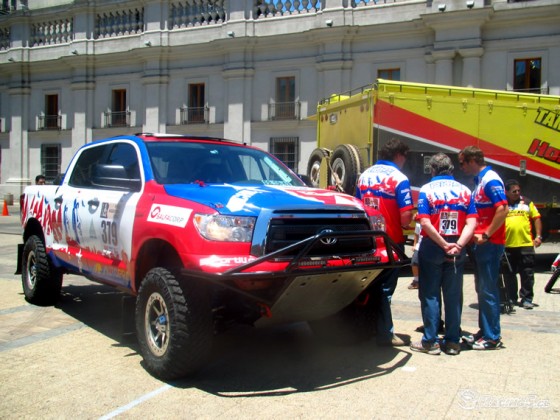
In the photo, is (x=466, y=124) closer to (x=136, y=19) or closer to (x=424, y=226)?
(x=424, y=226)

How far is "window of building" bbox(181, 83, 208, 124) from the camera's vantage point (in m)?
29.3

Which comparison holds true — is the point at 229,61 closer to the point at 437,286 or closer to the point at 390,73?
the point at 390,73

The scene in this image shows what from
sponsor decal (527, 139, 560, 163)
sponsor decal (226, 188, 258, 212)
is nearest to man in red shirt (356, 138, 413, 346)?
sponsor decal (226, 188, 258, 212)

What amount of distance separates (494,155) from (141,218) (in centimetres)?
809

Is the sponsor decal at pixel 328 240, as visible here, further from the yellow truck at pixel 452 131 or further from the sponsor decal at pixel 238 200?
the yellow truck at pixel 452 131

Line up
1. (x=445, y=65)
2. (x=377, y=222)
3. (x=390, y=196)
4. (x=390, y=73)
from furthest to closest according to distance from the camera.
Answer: (x=390, y=73) < (x=445, y=65) < (x=390, y=196) < (x=377, y=222)

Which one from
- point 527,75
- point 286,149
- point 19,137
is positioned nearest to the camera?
point 527,75

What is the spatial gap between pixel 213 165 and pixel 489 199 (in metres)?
2.69

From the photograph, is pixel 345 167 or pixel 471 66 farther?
pixel 471 66

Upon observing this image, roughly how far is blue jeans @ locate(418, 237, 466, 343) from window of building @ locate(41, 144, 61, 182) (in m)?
31.4

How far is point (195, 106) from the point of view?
2950 centimetres

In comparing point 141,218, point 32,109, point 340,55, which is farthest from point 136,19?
point 141,218

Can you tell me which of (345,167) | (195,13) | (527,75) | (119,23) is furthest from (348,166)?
(119,23)

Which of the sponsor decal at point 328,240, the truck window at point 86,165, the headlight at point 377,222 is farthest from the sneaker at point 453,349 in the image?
the truck window at point 86,165
